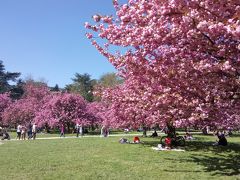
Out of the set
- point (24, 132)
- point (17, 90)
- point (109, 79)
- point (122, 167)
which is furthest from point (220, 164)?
point (17, 90)

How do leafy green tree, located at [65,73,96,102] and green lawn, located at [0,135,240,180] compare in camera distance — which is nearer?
green lawn, located at [0,135,240,180]

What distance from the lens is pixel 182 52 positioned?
10414 mm

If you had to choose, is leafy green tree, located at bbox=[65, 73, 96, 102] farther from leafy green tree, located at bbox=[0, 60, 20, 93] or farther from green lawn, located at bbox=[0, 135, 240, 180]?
green lawn, located at bbox=[0, 135, 240, 180]

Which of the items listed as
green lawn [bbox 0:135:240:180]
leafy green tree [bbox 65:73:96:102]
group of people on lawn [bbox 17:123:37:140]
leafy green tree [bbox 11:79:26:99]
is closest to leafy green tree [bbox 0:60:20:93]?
leafy green tree [bbox 11:79:26:99]

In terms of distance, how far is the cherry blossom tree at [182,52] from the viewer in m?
8.72

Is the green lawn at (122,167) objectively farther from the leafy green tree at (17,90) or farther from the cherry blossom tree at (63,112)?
the leafy green tree at (17,90)

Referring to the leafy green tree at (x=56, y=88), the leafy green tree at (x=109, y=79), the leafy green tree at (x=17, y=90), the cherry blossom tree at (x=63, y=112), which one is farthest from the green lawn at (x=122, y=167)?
the leafy green tree at (x=56, y=88)

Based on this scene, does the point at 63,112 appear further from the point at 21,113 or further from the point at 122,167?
the point at 122,167

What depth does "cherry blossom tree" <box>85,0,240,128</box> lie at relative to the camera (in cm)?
872

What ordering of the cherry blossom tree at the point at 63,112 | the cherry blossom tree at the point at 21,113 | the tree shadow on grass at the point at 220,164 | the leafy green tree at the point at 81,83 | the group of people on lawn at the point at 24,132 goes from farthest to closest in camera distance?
the leafy green tree at the point at 81,83 < the cherry blossom tree at the point at 21,113 < the cherry blossom tree at the point at 63,112 < the group of people on lawn at the point at 24,132 < the tree shadow on grass at the point at 220,164

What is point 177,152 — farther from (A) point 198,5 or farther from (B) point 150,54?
(A) point 198,5

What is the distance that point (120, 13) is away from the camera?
10.6m

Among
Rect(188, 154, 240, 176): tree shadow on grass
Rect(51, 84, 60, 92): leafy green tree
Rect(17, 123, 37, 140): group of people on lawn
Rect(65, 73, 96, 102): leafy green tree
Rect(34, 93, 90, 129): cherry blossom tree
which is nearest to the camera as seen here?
Rect(188, 154, 240, 176): tree shadow on grass

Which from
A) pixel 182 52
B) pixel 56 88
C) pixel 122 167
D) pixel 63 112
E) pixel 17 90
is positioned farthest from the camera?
pixel 56 88
